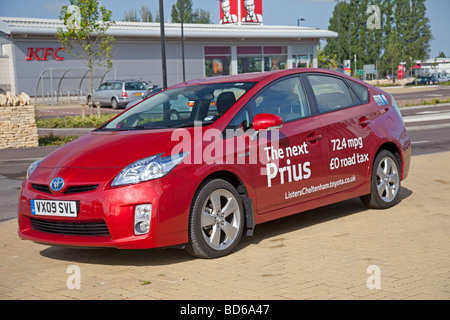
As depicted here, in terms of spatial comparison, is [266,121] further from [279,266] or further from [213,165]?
[279,266]

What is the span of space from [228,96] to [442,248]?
94.3 inches

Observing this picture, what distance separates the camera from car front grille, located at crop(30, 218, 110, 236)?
5.38m

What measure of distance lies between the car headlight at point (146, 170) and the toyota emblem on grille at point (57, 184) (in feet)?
1.60

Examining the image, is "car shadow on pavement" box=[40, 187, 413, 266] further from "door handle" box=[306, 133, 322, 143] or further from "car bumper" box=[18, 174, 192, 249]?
"door handle" box=[306, 133, 322, 143]


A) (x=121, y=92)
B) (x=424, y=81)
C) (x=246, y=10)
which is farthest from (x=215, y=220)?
(x=424, y=81)

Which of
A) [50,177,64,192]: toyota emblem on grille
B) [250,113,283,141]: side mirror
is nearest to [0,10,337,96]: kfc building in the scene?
[250,113,283,141]: side mirror

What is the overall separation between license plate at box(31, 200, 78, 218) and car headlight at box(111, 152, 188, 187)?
1.34 feet

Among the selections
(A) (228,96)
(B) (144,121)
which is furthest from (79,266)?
(A) (228,96)

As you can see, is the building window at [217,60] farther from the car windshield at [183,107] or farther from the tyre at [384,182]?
the car windshield at [183,107]

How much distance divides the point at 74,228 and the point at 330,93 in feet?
10.6

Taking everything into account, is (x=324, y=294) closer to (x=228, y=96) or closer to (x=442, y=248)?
(x=442, y=248)

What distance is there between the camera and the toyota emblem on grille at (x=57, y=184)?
5.48 meters

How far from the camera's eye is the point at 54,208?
18.1 feet

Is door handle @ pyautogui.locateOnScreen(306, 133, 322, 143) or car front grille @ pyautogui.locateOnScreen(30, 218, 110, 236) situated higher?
door handle @ pyautogui.locateOnScreen(306, 133, 322, 143)
